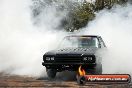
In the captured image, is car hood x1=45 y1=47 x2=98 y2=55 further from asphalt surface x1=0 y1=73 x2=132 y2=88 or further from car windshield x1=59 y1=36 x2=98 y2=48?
asphalt surface x1=0 y1=73 x2=132 y2=88

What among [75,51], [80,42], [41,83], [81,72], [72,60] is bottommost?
[41,83]

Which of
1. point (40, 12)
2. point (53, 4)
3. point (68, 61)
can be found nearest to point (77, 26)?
point (53, 4)

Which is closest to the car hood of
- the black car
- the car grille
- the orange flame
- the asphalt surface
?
the black car

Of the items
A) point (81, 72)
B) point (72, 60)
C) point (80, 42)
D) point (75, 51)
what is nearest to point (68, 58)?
point (72, 60)

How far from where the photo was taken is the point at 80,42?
1546cm

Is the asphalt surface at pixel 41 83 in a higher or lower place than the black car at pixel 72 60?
lower

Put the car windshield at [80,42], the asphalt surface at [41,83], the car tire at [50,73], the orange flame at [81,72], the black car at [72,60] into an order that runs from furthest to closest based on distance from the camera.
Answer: the car windshield at [80,42]
the car tire at [50,73]
the black car at [72,60]
the orange flame at [81,72]
the asphalt surface at [41,83]

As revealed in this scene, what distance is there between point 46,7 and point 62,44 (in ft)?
35.2

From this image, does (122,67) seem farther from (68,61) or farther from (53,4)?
(53,4)

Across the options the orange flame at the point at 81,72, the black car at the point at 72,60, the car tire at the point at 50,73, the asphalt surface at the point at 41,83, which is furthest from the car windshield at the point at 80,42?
the orange flame at the point at 81,72

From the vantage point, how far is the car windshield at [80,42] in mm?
15328

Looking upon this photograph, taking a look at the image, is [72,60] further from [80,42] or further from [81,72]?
[80,42]

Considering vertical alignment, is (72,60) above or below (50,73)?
above

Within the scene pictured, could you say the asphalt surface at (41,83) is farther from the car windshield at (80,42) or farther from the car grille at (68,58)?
the car windshield at (80,42)
